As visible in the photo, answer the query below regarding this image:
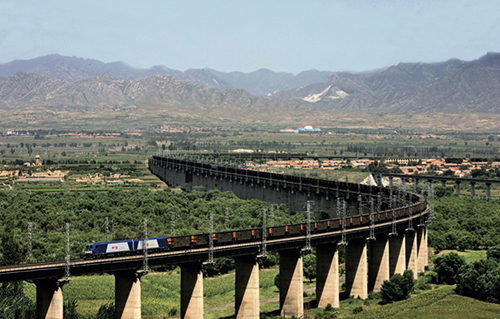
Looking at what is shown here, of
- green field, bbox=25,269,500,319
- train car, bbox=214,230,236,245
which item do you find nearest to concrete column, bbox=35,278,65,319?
train car, bbox=214,230,236,245

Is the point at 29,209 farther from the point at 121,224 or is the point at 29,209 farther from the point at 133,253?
the point at 133,253

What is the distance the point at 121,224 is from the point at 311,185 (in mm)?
45182

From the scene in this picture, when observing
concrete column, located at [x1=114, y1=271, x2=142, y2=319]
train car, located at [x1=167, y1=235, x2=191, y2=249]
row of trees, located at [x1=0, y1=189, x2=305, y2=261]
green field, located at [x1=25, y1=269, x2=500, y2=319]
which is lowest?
green field, located at [x1=25, y1=269, x2=500, y2=319]

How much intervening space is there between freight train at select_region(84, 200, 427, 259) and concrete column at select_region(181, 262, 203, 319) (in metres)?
2.38

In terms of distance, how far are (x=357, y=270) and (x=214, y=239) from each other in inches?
985

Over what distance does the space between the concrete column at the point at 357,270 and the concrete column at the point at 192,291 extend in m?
26.4

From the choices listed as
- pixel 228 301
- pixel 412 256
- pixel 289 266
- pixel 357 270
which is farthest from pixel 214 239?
pixel 412 256

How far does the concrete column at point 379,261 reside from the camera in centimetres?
9525

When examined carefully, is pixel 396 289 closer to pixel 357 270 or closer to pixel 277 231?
pixel 357 270

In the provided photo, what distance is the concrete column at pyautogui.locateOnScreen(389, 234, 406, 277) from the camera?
325 feet

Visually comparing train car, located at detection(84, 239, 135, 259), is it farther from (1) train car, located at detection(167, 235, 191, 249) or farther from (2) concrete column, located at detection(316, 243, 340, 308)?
(2) concrete column, located at detection(316, 243, 340, 308)

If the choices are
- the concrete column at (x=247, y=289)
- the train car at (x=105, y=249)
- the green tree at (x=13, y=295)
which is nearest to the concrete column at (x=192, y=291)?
the concrete column at (x=247, y=289)

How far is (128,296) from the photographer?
2520 inches

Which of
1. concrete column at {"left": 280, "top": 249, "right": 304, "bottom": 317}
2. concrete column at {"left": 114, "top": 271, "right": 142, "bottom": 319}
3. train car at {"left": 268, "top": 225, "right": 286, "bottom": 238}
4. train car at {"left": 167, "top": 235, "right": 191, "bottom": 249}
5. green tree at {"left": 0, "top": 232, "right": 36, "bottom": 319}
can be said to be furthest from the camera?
concrete column at {"left": 280, "top": 249, "right": 304, "bottom": 317}
